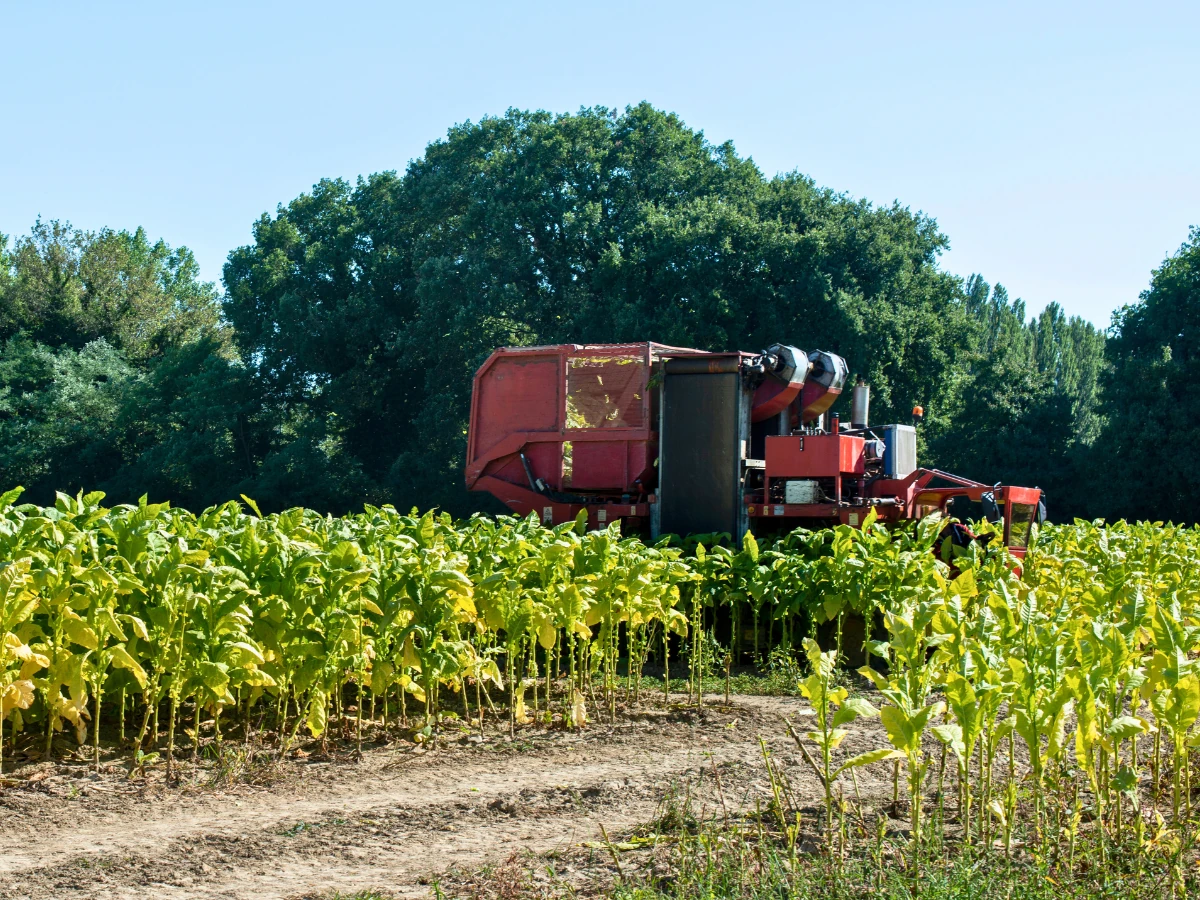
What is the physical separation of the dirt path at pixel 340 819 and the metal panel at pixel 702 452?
5.48 m

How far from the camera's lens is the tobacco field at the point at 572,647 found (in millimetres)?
4418

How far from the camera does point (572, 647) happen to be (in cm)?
761

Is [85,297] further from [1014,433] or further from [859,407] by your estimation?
[859,407]

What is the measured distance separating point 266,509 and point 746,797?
3405 centimetres

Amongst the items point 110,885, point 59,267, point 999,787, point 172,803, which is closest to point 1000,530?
point 999,787

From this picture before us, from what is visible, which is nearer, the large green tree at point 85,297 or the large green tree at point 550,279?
the large green tree at point 550,279

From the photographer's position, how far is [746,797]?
5.43 metres

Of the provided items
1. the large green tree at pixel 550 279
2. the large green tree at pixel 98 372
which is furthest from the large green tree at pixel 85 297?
the large green tree at pixel 550 279

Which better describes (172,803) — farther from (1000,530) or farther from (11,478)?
(11,478)

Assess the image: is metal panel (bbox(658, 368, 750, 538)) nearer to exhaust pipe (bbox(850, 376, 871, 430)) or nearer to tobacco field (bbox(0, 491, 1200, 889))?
exhaust pipe (bbox(850, 376, 871, 430))

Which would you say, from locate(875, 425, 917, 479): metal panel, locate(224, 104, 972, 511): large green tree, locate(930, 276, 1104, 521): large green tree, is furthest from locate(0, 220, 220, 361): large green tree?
locate(875, 425, 917, 479): metal panel

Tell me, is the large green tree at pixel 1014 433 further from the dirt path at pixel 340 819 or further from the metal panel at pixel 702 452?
the dirt path at pixel 340 819

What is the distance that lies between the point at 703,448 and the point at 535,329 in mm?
24332

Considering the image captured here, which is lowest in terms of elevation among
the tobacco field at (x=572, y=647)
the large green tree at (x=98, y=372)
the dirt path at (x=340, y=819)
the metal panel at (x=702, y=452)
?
the dirt path at (x=340, y=819)
